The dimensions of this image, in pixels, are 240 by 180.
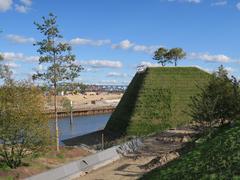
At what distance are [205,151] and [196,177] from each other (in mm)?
5027

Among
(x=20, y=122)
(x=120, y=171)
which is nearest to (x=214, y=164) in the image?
(x=120, y=171)

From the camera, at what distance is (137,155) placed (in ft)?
108

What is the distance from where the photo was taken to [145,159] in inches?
1228

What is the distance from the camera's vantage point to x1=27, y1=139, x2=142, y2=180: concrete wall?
24.0 m

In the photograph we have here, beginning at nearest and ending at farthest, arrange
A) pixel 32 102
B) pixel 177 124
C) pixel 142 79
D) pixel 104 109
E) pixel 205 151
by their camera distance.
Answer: pixel 205 151, pixel 32 102, pixel 177 124, pixel 142 79, pixel 104 109

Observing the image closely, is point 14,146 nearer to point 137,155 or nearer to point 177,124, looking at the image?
point 137,155

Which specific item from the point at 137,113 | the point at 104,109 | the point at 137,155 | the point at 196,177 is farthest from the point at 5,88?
the point at 104,109

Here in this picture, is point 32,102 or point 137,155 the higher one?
point 32,102

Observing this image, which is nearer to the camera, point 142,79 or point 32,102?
point 32,102

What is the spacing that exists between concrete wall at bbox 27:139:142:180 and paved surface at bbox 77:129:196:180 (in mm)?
522

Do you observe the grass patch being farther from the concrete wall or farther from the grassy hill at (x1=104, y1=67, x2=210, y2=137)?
the grassy hill at (x1=104, y1=67, x2=210, y2=137)

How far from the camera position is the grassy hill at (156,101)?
180ft

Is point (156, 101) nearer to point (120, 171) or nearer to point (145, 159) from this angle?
point (145, 159)

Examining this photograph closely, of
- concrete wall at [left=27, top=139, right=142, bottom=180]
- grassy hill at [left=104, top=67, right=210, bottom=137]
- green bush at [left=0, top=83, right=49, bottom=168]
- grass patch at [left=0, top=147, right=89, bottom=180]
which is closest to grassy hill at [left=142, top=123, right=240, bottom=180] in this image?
concrete wall at [left=27, top=139, right=142, bottom=180]
